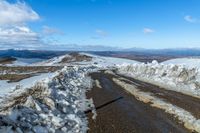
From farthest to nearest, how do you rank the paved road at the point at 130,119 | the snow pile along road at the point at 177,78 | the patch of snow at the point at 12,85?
1. the snow pile along road at the point at 177,78
2. the patch of snow at the point at 12,85
3. the paved road at the point at 130,119

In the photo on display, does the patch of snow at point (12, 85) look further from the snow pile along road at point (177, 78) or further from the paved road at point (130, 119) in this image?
the snow pile along road at point (177, 78)

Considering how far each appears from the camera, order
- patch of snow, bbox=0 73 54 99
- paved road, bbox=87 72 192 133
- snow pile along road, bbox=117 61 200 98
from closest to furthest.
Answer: paved road, bbox=87 72 192 133 → patch of snow, bbox=0 73 54 99 → snow pile along road, bbox=117 61 200 98

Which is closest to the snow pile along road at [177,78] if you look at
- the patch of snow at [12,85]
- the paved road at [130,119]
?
the paved road at [130,119]

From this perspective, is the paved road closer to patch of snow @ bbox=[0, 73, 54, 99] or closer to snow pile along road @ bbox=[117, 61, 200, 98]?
snow pile along road @ bbox=[117, 61, 200, 98]

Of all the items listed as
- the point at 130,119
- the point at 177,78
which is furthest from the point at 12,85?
the point at 177,78

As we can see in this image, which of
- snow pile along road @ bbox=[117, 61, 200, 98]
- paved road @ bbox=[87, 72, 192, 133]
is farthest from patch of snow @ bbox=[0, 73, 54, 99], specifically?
snow pile along road @ bbox=[117, 61, 200, 98]

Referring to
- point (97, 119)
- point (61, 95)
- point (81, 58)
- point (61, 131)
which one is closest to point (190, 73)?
point (61, 95)

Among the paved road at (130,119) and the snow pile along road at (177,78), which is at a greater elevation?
the paved road at (130,119)

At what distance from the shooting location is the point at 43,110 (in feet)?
50.7

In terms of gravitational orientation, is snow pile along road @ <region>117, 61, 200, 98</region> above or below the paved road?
below

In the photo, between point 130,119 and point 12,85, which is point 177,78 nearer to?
point 12,85

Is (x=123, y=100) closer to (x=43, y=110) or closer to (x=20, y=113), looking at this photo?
(x=43, y=110)

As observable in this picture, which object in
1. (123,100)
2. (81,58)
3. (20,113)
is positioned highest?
(20,113)

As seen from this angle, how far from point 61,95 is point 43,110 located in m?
5.69
